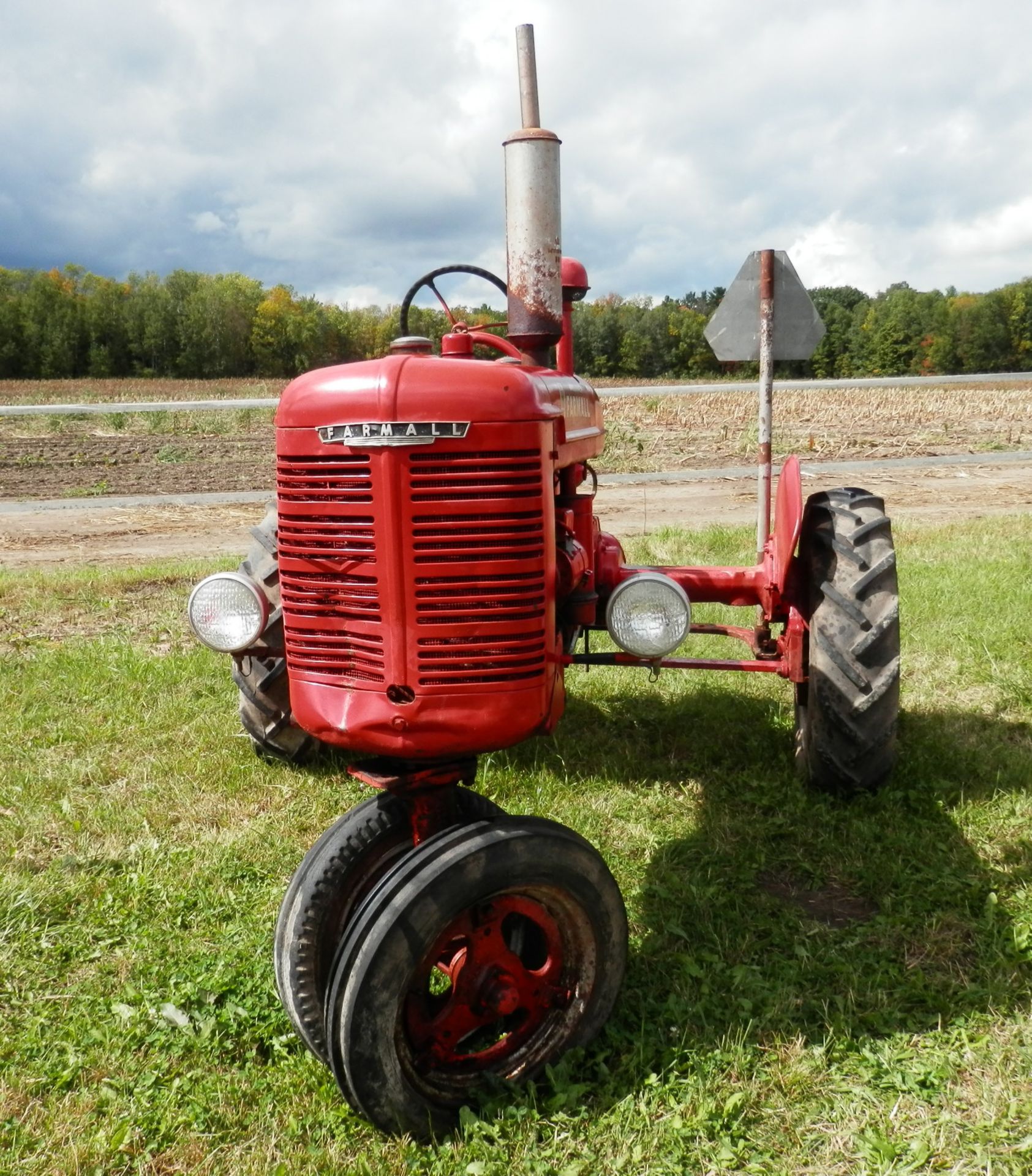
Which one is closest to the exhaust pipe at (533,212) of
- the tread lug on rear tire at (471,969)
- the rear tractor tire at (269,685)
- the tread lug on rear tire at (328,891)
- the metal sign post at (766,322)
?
the rear tractor tire at (269,685)

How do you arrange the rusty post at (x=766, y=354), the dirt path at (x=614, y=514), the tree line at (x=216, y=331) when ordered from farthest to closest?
the tree line at (x=216, y=331)
the dirt path at (x=614, y=514)
the rusty post at (x=766, y=354)

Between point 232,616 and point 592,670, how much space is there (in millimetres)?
2792

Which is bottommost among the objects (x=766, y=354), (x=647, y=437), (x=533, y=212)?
(x=647, y=437)

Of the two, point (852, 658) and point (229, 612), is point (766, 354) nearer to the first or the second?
point (852, 658)

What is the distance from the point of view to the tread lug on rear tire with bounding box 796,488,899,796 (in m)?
3.48

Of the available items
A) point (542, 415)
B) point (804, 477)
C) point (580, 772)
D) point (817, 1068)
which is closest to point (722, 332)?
point (580, 772)

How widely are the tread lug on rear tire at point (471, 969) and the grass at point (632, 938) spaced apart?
0.09 metres

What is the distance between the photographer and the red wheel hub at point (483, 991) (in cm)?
232

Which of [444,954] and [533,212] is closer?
[444,954]

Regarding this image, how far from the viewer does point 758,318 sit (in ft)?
18.9

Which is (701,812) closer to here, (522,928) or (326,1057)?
(522,928)

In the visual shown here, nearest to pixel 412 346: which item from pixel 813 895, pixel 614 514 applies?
pixel 813 895

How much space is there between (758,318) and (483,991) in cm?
439

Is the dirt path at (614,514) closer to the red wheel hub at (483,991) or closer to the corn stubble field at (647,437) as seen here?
the corn stubble field at (647,437)
